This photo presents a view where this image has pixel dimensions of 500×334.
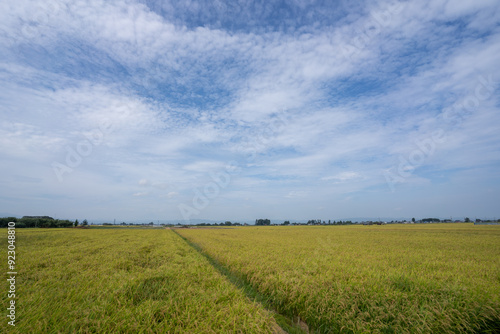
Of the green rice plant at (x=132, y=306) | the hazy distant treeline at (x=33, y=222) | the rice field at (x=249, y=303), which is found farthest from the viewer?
the hazy distant treeline at (x=33, y=222)

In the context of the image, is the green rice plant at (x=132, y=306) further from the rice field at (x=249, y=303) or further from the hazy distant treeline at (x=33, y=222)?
the hazy distant treeline at (x=33, y=222)

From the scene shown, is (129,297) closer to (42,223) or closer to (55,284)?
(55,284)

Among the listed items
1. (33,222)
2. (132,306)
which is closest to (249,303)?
(132,306)

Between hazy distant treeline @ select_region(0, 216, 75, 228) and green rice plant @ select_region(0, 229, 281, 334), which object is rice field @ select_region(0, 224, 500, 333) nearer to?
green rice plant @ select_region(0, 229, 281, 334)

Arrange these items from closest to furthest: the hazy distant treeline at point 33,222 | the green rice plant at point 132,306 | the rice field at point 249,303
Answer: the green rice plant at point 132,306 < the rice field at point 249,303 < the hazy distant treeline at point 33,222

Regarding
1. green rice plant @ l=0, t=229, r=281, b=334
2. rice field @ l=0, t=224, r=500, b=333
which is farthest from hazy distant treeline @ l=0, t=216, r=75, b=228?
green rice plant @ l=0, t=229, r=281, b=334

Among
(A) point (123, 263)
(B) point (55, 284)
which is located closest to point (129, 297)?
(B) point (55, 284)

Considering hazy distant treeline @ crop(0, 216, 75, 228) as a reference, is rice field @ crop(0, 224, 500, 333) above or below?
below

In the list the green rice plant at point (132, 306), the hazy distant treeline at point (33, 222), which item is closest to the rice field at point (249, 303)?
the green rice plant at point (132, 306)

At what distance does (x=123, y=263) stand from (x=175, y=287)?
4536 mm

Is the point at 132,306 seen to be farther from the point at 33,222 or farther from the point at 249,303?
the point at 33,222

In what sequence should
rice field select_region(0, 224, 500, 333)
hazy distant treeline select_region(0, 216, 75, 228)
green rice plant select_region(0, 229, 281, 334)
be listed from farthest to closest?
hazy distant treeline select_region(0, 216, 75, 228), rice field select_region(0, 224, 500, 333), green rice plant select_region(0, 229, 281, 334)

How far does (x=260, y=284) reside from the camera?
8.35 m

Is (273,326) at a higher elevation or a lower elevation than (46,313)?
lower
